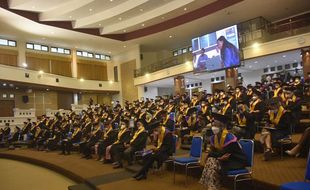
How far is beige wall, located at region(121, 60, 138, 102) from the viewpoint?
23484mm

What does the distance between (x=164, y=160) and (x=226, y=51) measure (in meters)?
10.2

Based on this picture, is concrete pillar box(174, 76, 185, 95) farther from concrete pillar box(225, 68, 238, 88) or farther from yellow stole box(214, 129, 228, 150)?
yellow stole box(214, 129, 228, 150)

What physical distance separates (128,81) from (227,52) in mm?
11053

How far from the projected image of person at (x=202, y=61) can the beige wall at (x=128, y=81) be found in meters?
7.95

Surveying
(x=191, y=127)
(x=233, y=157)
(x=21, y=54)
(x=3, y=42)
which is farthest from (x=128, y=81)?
(x=233, y=157)

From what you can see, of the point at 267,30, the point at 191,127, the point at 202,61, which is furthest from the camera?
the point at 202,61

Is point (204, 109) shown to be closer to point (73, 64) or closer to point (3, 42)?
point (3, 42)

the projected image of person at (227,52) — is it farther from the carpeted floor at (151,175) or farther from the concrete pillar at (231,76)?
the carpeted floor at (151,175)

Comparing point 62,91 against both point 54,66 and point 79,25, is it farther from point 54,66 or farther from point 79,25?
point 79,25

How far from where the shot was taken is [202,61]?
16.3 metres

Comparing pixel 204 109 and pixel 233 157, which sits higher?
pixel 204 109

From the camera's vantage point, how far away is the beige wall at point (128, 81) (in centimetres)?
2348

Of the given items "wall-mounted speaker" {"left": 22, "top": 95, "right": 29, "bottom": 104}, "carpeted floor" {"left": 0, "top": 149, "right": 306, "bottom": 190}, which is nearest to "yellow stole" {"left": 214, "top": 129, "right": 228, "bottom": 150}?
"carpeted floor" {"left": 0, "top": 149, "right": 306, "bottom": 190}

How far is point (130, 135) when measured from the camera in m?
7.82
